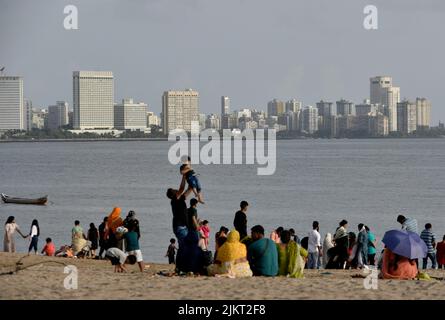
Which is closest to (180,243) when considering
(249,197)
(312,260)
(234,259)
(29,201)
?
(234,259)

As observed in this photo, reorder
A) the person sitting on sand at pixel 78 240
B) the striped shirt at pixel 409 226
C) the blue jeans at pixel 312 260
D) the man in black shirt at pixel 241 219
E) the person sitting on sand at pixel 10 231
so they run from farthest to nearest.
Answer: the person sitting on sand at pixel 78 240, the person sitting on sand at pixel 10 231, the blue jeans at pixel 312 260, the striped shirt at pixel 409 226, the man in black shirt at pixel 241 219

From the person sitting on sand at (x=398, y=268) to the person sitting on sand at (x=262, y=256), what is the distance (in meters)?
1.58

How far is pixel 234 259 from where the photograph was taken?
618 inches

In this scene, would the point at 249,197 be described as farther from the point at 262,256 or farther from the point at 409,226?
the point at 262,256

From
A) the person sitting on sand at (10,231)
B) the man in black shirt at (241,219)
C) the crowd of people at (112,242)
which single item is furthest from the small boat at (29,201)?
the man in black shirt at (241,219)

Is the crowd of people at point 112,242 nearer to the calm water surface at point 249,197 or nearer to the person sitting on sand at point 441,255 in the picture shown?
the person sitting on sand at point 441,255

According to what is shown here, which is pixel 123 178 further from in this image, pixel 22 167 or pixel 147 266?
pixel 147 266

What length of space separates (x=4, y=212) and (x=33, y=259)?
1218 inches

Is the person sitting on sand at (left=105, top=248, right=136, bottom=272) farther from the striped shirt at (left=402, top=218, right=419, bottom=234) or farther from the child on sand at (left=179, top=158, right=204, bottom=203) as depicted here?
the striped shirt at (left=402, top=218, right=419, bottom=234)

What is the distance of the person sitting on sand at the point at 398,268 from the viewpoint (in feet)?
52.4

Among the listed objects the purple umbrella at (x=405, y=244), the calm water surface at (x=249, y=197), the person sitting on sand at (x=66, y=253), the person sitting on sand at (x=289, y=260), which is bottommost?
the calm water surface at (x=249, y=197)

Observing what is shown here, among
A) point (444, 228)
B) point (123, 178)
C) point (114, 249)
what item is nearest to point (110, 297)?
point (114, 249)

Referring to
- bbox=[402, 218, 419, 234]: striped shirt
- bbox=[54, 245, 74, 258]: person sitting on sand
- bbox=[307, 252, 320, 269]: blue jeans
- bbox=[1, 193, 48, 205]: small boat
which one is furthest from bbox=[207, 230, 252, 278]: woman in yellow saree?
bbox=[1, 193, 48, 205]: small boat

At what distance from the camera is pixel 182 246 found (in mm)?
16344
